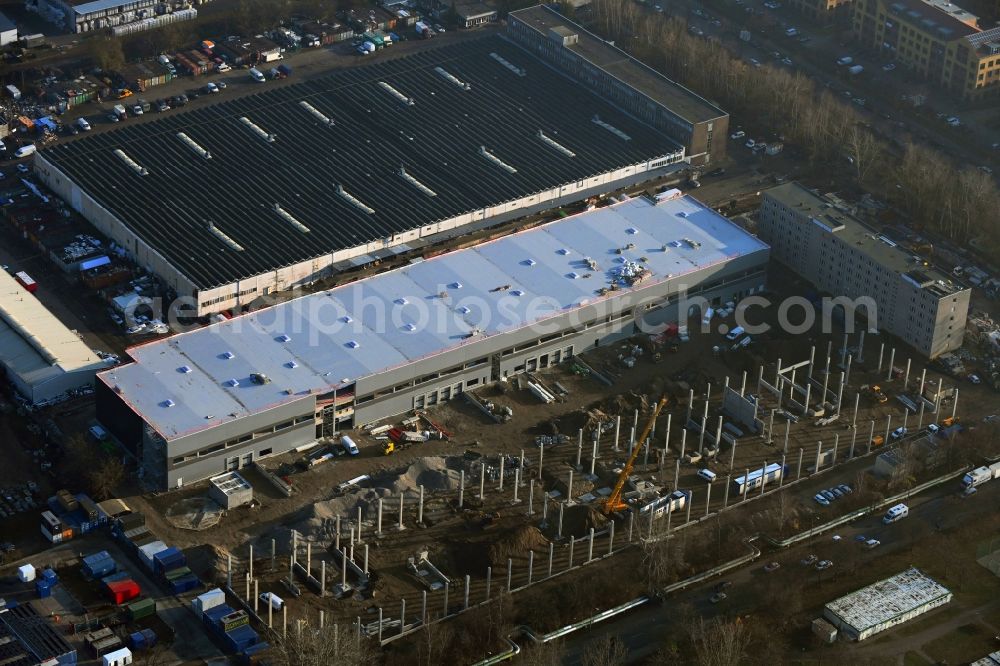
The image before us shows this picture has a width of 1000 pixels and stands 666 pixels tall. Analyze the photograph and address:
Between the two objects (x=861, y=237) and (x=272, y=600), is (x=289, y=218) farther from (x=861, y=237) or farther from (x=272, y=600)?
(x=861, y=237)

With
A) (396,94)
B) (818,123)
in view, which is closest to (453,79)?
(396,94)

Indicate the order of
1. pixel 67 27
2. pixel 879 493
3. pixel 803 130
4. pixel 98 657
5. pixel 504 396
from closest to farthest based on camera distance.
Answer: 1. pixel 98 657
2. pixel 879 493
3. pixel 504 396
4. pixel 803 130
5. pixel 67 27

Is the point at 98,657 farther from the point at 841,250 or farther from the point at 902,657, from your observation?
the point at 841,250

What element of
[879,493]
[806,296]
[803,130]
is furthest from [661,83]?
[879,493]

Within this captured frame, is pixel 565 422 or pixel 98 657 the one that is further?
pixel 565 422

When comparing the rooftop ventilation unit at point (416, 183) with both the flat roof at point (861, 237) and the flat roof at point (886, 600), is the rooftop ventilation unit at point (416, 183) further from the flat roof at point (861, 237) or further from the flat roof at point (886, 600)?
the flat roof at point (886, 600)

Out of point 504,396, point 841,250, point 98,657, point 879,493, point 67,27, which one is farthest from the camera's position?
point 67,27

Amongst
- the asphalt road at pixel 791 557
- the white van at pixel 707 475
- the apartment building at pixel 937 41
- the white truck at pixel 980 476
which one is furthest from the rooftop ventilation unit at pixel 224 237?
the apartment building at pixel 937 41
